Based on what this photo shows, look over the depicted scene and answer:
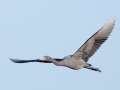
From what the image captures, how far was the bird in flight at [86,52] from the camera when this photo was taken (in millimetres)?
16828

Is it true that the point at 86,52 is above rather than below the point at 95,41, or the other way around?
below

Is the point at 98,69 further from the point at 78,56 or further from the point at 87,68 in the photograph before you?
the point at 78,56

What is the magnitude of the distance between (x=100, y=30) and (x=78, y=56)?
1839mm

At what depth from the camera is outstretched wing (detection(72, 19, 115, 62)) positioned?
17303 mm

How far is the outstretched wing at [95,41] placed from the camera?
1730 centimetres

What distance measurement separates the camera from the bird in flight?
16.8m

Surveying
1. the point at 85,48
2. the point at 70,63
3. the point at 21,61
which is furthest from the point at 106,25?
the point at 21,61

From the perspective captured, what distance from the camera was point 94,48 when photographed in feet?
58.4

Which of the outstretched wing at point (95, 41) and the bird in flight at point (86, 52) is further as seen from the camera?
the outstretched wing at point (95, 41)

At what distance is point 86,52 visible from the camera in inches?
695

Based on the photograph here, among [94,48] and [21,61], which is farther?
[21,61]

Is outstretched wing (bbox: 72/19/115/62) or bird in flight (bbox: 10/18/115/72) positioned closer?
bird in flight (bbox: 10/18/115/72)

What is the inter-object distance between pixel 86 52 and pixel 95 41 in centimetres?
73

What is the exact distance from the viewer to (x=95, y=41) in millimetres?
17625
